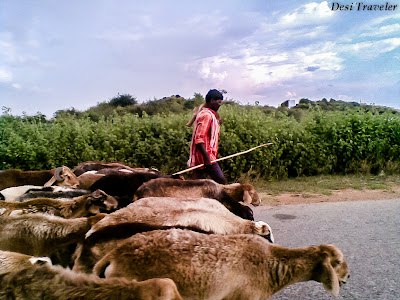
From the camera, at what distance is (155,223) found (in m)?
2.32

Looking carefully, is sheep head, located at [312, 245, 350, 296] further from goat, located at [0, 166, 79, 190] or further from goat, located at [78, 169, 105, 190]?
goat, located at [0, 166, 79, 190]

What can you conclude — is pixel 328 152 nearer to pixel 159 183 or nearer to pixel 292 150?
pixel 292 150

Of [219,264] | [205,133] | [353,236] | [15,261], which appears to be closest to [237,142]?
[353,236]

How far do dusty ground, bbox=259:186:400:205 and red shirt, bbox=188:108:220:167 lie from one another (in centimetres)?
375

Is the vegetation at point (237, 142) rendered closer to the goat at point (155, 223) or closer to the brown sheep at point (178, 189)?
the brown sheep at point (178, 189)

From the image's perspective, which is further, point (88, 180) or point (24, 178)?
point (24, 178)

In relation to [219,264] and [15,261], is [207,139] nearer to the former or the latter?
[219,264]

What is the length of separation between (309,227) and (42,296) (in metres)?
5.32

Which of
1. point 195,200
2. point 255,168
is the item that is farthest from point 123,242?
point 255,168

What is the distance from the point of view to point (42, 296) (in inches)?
62.1

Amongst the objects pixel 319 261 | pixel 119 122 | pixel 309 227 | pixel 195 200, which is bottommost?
pixel 309 227

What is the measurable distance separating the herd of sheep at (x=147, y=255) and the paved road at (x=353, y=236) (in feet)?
5.61

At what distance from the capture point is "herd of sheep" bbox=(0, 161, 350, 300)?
162 centimetres

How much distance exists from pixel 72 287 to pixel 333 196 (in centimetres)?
800
